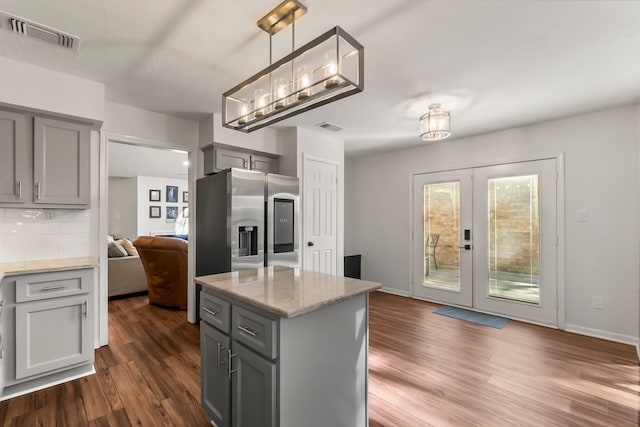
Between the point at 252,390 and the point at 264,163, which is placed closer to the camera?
the point at 252,390

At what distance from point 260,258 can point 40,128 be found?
7.23 ft

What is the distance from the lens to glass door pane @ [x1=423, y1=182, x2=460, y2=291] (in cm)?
A: 456

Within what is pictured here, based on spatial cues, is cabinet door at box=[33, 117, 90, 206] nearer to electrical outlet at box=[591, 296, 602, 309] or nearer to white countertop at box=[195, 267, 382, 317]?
white countertop at box=[195, 267, 382, 317]

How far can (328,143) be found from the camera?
4.40 meters

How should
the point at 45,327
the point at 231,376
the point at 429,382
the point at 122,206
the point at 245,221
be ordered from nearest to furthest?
the point at 231,376 < the point at 45,327 < the point at 429,382 < the point at 245,221 < the point at 122,206

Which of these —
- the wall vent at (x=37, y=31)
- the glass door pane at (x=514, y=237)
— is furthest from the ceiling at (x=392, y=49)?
the glass door pane at (x=514, y=237)

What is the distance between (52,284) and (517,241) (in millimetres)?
4846

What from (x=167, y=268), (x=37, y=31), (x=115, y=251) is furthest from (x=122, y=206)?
(x=37, y=31)

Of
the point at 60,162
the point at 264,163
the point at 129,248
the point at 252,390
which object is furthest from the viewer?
the point at 129,248

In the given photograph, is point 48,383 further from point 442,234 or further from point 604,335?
point 604,335

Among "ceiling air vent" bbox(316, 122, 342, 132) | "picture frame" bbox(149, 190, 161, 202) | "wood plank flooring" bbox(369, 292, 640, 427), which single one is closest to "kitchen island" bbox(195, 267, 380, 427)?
"wood plank flooring" bbox(369, 292, 640, 427)

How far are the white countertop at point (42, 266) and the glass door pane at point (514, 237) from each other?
4.48 metres

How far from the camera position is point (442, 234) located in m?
4.71

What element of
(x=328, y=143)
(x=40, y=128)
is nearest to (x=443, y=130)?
(x=328, y=143)
